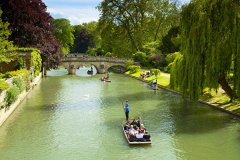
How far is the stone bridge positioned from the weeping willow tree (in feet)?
173

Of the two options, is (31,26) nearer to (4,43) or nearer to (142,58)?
(142,58)

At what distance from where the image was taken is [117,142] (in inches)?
1058

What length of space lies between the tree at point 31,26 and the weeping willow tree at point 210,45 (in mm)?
37159

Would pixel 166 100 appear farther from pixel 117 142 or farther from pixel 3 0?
pixel 3 0

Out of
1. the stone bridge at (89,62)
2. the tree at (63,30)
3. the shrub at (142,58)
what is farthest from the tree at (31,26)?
the tree at (63,30)

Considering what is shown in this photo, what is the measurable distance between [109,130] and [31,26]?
136ft

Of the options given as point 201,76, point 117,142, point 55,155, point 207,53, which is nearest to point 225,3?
point 207,53

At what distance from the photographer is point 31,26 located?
2643 inches

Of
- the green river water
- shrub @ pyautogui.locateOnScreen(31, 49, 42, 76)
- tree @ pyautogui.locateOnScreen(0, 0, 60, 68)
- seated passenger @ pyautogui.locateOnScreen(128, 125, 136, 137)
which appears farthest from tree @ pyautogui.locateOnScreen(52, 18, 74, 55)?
seated passenger @ pyautogui.locateOnScreen(128, 125, 136, 137)

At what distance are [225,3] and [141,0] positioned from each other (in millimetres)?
61335

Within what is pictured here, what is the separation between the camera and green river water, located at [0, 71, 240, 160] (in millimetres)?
24609

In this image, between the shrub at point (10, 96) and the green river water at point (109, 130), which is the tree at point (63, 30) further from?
the shrub at point (10, 96)

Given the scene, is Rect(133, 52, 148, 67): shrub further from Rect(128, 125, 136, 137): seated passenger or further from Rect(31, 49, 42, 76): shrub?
Rect(128, 125, 136, 137): seated passenger

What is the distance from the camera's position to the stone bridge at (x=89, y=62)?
8750cm
